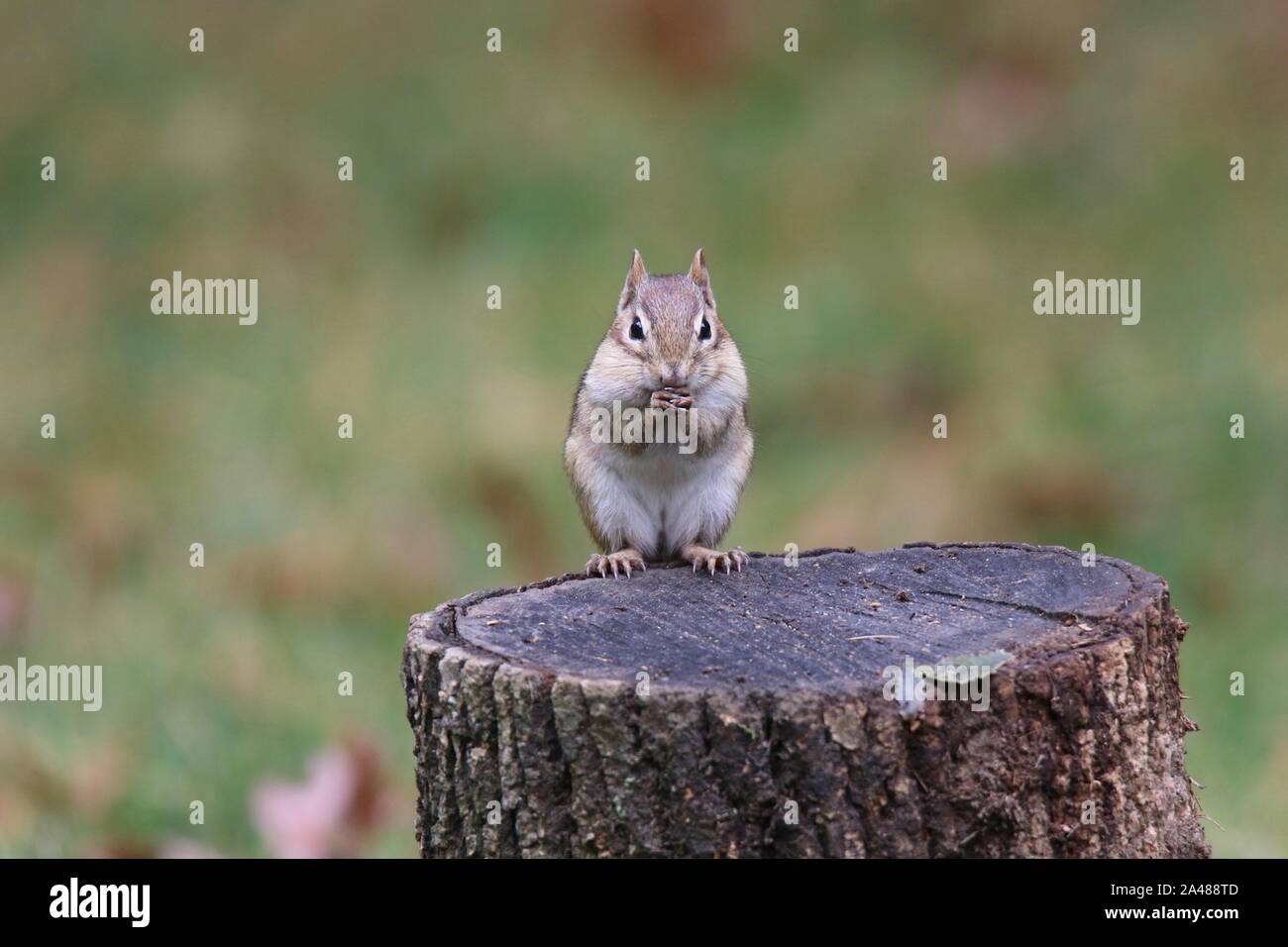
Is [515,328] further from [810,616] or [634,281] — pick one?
[810,616]

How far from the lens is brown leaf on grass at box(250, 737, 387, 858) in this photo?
17.0ft

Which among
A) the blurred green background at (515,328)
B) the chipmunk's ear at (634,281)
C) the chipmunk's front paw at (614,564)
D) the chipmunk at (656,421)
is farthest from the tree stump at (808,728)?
the blurred green background at (515,328)

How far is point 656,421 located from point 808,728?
5.76ft

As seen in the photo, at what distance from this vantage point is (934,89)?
35.2 ft

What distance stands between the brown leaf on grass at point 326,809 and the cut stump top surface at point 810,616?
1.73 m

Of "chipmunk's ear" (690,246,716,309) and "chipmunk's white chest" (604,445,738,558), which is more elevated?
"chipmunk's ear" (690,246,716,309)

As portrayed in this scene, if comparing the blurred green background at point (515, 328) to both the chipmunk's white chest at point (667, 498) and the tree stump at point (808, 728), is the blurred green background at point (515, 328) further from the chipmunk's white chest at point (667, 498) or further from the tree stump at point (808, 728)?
the tree stump at point (808, 728)

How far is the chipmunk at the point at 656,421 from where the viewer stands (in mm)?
4535

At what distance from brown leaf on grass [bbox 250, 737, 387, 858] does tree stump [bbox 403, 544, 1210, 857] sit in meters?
1.88

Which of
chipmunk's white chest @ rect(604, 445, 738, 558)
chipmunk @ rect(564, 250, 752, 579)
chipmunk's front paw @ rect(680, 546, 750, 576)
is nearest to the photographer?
chipmunk's front paw @ rect(680, 546, 750, 576)

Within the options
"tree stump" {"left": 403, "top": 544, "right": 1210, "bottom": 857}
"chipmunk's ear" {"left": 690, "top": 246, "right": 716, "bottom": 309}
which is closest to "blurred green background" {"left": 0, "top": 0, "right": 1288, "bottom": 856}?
"chipmunk's ear" {"left": 690, "top": 246, "right": 716, "bottom": 309}

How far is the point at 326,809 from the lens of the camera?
5.31 meters

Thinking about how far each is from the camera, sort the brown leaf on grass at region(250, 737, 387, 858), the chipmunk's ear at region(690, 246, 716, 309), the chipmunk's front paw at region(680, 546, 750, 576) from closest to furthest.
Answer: the chipmunk's front paw at region(680, 546, 750, 576) < the chipmunk's ear at region(690, 246, 716, 309) < the brown leaf on grass at region(250, 737, 387, 858)

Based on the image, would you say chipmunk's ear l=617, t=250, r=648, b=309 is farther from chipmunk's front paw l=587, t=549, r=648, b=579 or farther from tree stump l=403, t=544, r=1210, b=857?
tree stump l=403, t=544, r=1210, b=857
